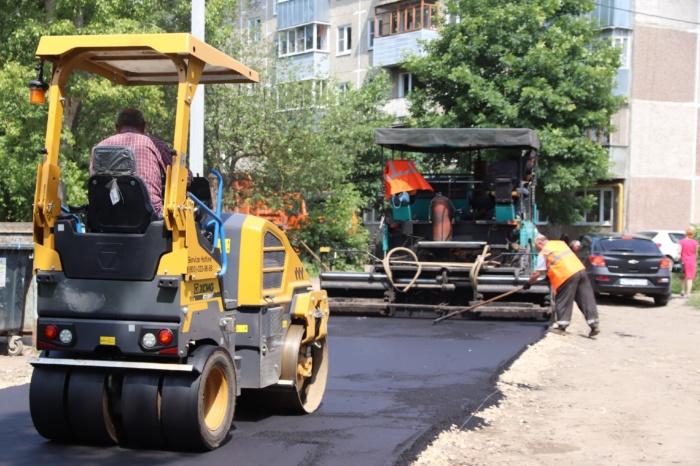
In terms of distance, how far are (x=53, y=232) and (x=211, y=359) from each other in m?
1.24

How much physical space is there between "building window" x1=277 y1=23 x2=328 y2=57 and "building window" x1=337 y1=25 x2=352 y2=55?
1.99 ft

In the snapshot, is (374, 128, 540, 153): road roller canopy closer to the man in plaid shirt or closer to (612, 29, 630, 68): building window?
the man in plaid shirt

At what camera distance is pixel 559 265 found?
1295 cm

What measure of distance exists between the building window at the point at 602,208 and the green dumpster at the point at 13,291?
1026 inches

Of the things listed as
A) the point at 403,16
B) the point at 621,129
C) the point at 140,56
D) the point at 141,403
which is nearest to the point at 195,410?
the point at 141,403

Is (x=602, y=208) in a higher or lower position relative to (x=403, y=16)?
lower

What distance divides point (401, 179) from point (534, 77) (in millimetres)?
11129

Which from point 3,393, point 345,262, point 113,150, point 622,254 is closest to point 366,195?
point 345,262

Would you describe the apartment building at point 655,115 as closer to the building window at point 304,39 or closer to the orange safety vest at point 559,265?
the building window at point 304,39

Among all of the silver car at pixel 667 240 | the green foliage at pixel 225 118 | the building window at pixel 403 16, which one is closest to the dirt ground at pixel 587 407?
the green foliage at pixel 225 118

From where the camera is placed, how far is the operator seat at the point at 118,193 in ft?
18.2

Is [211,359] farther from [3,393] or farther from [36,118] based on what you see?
[36,118]

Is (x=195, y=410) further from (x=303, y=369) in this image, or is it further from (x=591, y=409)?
(x=591, y=409)

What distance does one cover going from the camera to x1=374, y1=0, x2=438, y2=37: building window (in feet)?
114
